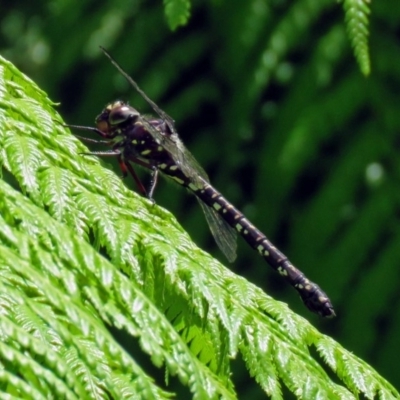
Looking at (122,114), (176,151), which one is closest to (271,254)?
(176,151)

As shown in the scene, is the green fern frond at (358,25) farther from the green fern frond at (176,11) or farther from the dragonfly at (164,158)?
the dragonfly at (164,158)

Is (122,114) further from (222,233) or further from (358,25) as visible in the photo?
(358,25)

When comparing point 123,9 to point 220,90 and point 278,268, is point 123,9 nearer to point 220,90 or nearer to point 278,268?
point 220,90

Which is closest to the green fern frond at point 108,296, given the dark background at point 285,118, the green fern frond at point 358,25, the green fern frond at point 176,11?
the green fern frond at point 176,11

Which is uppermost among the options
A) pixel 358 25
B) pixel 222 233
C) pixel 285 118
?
pixel 358 25

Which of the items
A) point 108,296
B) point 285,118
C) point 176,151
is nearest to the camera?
point 108,296

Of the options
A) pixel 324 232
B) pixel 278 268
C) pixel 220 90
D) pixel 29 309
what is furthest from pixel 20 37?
pixel 29 309
